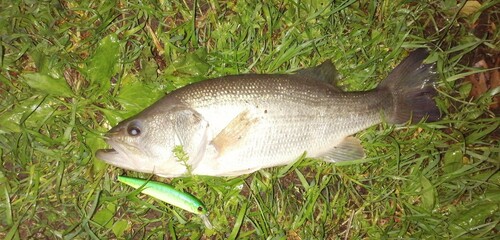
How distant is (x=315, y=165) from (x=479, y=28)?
2.17 metres

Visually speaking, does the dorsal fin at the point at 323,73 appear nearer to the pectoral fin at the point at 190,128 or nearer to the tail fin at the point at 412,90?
the tail fin at the point at 412,90

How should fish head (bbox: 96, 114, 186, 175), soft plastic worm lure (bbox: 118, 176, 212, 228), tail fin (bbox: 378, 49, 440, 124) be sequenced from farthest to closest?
tail fin (bbox: 378, 49, 440, 124)
soft plastic worm lure (bbox: 118, 176, 212, 228)
fish head (bbox: 96, 114, 186, 175)

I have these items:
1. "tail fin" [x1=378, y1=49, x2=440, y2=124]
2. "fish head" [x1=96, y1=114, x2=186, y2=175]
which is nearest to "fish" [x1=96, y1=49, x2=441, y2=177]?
"fish head" [x1=96, y1=114, x2=186, y2=175]

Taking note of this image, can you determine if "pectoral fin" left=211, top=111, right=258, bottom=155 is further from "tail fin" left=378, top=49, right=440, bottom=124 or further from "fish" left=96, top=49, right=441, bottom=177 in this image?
"tail fin" left=378, top=49, right=440, bottom=124

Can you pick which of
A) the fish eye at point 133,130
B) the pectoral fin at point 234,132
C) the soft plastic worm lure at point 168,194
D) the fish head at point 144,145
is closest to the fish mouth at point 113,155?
the fish head at point 144,145

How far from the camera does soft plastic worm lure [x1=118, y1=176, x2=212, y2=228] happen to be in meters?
2.94

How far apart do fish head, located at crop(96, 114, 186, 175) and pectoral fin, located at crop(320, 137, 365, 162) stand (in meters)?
1.29

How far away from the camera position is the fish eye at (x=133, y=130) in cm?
266

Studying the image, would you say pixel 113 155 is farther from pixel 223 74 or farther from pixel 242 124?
pixel 223 74

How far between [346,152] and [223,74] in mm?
1299

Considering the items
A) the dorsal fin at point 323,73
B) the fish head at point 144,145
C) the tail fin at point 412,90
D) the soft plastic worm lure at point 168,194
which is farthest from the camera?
the tail fin at point 412,90

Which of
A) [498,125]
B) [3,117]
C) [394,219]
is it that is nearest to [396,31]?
[498,125]

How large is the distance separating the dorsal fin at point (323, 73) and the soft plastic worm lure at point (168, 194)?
1378 millimetres

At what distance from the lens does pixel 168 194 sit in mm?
2963
